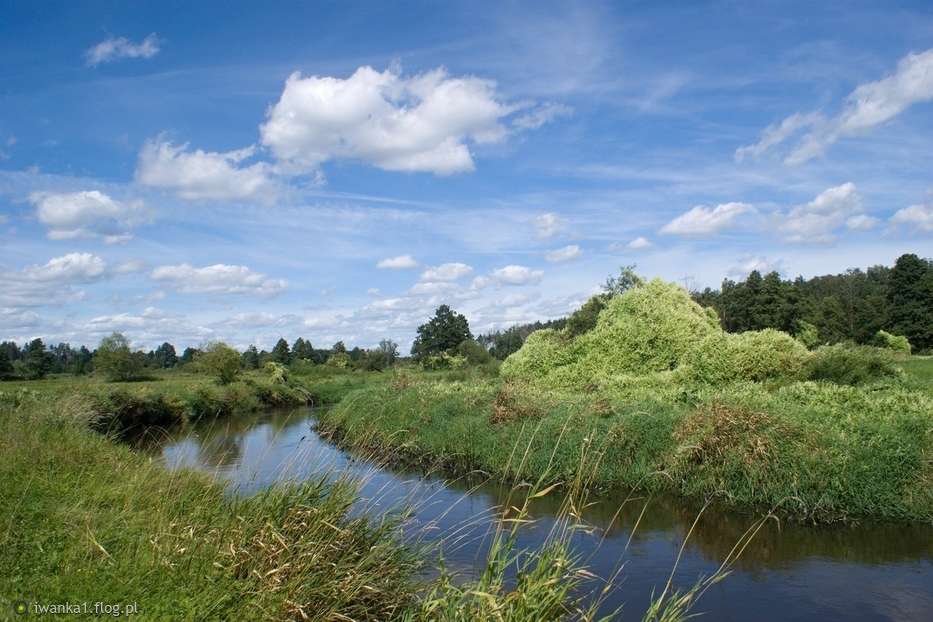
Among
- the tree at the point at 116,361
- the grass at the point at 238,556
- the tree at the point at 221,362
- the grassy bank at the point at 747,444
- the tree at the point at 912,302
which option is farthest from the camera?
the tree at the point at 912,302

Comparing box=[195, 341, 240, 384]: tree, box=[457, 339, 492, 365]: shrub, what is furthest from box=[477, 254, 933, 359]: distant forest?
box=[195, 341, 240, 384]: tree

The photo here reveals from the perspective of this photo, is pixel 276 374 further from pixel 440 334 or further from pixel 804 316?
pixel 804 316

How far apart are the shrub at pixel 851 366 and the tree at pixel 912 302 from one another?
40.9 meters

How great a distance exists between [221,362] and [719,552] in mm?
36093

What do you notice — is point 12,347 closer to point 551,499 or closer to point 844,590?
point 551,499

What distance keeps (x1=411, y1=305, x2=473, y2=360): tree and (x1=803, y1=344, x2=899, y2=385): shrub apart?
43.6 meters

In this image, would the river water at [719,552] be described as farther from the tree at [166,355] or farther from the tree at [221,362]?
the tree at [166,355]

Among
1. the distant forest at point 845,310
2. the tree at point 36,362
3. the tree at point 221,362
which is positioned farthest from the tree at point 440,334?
the tree at point 36,362

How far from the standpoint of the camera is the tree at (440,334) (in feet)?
197

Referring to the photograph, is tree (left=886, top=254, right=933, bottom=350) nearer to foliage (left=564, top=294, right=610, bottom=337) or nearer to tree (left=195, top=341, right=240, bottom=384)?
foliage (left=564, top=294, right=610, bottom=337)

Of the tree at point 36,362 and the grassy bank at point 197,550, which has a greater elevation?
the tree at point 36,362

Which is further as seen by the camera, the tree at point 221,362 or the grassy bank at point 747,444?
the tree at point 221,362

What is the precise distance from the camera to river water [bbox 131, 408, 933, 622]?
711 cm

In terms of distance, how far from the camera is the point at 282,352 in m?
68.1
